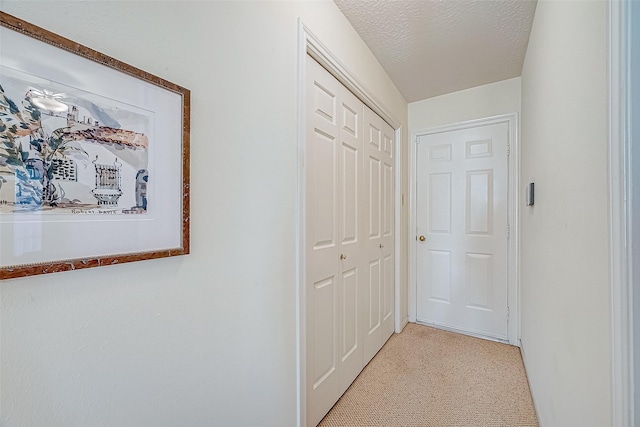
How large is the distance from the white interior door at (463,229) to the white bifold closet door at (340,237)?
69cm

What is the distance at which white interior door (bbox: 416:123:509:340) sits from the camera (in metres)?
2.55

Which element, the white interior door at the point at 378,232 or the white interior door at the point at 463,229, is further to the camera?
the white interior door at the point at 463,229

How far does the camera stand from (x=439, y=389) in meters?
1.87

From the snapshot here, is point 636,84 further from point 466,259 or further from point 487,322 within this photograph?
point 487,322

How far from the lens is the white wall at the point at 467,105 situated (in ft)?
8.13

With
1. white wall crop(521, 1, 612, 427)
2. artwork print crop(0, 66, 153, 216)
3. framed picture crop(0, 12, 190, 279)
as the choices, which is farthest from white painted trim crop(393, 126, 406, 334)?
artwork print crop(0, 66, 153, 216)

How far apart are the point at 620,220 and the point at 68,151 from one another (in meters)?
1.20

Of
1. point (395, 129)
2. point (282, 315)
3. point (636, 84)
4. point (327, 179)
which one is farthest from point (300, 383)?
point (395, 129)

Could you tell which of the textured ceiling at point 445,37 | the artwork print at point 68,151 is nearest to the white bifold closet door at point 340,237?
the textured ceiling at point 445,37

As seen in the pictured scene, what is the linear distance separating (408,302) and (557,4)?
255cm

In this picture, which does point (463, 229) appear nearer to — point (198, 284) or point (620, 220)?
point (620, 220)

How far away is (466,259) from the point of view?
272cm

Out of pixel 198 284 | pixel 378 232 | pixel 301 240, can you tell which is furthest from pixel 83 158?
pixel 378 232

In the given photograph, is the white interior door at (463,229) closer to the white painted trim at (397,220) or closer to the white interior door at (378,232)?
the white painted trim at (397,220)
